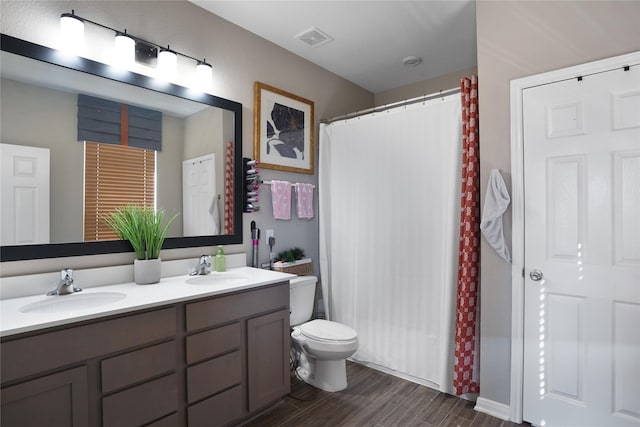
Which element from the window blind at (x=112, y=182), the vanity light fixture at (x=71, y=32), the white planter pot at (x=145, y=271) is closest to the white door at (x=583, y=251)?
the white planter pot at (x=145, y=271)

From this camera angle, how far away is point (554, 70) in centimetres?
190

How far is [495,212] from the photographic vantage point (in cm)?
200

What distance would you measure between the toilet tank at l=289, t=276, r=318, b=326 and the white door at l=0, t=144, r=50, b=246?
152cm

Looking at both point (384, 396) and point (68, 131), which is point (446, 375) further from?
point (68, 131)

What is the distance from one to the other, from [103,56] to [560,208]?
2708 millimetres

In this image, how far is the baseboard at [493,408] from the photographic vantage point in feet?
6.68

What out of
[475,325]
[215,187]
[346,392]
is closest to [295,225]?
[215,187]

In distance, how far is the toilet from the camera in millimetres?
2279

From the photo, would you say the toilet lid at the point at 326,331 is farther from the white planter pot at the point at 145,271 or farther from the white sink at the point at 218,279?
the white planter pot at the point at 145,271

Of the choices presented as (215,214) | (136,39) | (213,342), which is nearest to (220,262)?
(215,214)

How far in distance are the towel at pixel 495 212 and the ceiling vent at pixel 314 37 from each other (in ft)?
5.50

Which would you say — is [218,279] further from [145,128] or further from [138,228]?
[145,128]

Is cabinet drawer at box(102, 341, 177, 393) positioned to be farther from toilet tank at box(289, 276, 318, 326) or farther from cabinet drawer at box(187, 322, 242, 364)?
toilet tank at box(289, 276, 318, 326)

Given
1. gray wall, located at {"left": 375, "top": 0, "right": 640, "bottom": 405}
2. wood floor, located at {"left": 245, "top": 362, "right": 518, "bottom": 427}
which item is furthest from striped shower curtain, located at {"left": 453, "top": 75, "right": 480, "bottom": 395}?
wood floor, located at {"left": 245, "top": 362, "right": 518, "bottom": 427}
